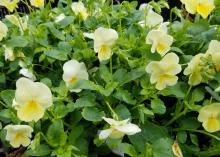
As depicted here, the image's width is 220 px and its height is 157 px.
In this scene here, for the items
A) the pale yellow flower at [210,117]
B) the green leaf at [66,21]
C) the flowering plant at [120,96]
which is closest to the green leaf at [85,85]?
the flowering plant at [120,96]

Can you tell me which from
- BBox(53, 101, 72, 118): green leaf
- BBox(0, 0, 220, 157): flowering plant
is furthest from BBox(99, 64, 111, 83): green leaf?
BBox(53, 101, 72, 118): green leaf

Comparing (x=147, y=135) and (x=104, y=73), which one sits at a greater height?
(x=104, y=73)

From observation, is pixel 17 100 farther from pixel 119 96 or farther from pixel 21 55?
pixel 21 55

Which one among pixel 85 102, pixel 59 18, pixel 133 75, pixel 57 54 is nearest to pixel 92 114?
pixel 85 102

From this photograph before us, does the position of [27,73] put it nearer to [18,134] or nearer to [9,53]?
[9,53]

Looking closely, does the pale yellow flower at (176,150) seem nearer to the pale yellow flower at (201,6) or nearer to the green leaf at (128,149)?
the green leaf at (128,149)
